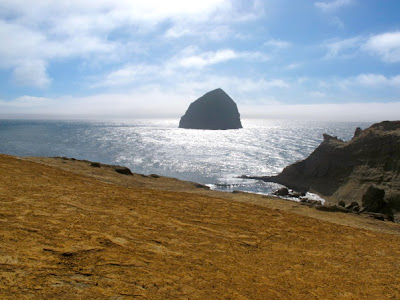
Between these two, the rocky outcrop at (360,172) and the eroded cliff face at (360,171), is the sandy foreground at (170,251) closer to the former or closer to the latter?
the rocky outcrop at (360,172)

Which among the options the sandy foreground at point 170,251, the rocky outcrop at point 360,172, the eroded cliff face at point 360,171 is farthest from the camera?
the eroded cliff face at point 360,171

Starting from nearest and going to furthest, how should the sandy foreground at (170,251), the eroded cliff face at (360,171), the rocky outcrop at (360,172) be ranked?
the sandy foreground at (170,251), the rocky outcrop at (360,172), the eroded cliff face at (360,171)

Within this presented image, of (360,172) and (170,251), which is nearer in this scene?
(170,251)

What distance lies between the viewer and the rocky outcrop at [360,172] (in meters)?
32.0

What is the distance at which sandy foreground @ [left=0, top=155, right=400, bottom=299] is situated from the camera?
4.97m

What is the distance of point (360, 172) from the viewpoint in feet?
132

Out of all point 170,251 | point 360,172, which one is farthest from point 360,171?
point 170,251

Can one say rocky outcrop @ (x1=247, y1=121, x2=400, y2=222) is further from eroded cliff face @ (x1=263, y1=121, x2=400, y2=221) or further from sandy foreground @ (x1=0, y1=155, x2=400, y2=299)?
sandy foreground @ (x1=0, y1=155, x2=400, y2=299)

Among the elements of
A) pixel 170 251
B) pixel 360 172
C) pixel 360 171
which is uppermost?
pixel 170 251

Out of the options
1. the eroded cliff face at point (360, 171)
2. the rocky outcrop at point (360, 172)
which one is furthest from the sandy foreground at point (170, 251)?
the eroded cliff face at point (360, 171)

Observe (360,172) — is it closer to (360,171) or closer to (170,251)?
(360,171)

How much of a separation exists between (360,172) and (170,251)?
41.7 metres

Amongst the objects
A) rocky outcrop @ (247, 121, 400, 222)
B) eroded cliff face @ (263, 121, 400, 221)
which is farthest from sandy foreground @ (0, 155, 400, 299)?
eroded cliff face @ (263, 121, 400, 221)

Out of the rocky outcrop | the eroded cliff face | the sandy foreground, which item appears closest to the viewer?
the sandy foreground
